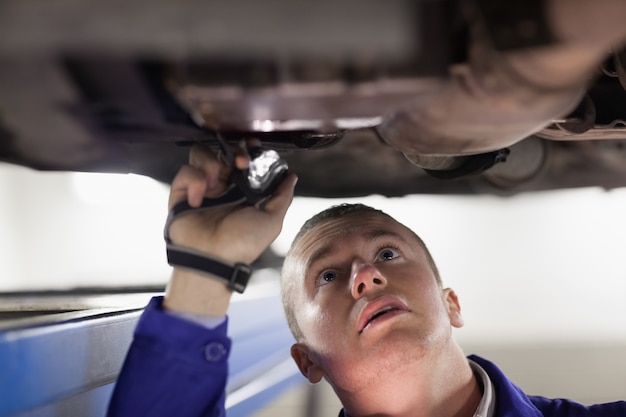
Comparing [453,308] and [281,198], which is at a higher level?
[281,198]

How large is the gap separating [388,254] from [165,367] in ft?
1.26

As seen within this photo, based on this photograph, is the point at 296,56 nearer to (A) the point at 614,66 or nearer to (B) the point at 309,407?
(A) the point at 614,66

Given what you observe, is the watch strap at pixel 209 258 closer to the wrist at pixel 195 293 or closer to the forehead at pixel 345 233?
the wrist at pixel 195 293

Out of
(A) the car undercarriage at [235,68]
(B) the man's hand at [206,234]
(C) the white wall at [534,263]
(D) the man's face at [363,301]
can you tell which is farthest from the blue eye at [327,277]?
(C) the white wall at [534,263]

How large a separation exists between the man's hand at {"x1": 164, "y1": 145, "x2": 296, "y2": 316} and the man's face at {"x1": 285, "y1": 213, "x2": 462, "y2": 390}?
20 centimetres

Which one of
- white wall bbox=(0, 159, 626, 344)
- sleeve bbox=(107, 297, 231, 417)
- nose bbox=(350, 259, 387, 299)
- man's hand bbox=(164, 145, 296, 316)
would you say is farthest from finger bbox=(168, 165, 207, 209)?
white wall bbox=(0, 159, 626, 344)

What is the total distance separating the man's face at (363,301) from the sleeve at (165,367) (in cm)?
22

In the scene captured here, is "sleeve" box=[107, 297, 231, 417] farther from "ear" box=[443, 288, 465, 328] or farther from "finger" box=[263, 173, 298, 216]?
"ear" box=[443, 288, 465, 328]

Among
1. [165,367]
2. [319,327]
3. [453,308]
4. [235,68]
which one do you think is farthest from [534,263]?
[235,68]

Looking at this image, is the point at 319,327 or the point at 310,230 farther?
the point at 310,230

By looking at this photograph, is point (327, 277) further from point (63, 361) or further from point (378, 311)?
point (63, 361)

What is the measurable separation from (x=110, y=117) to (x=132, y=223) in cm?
120

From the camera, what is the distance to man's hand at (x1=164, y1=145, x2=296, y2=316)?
72 centimetres

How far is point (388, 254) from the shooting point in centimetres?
97
